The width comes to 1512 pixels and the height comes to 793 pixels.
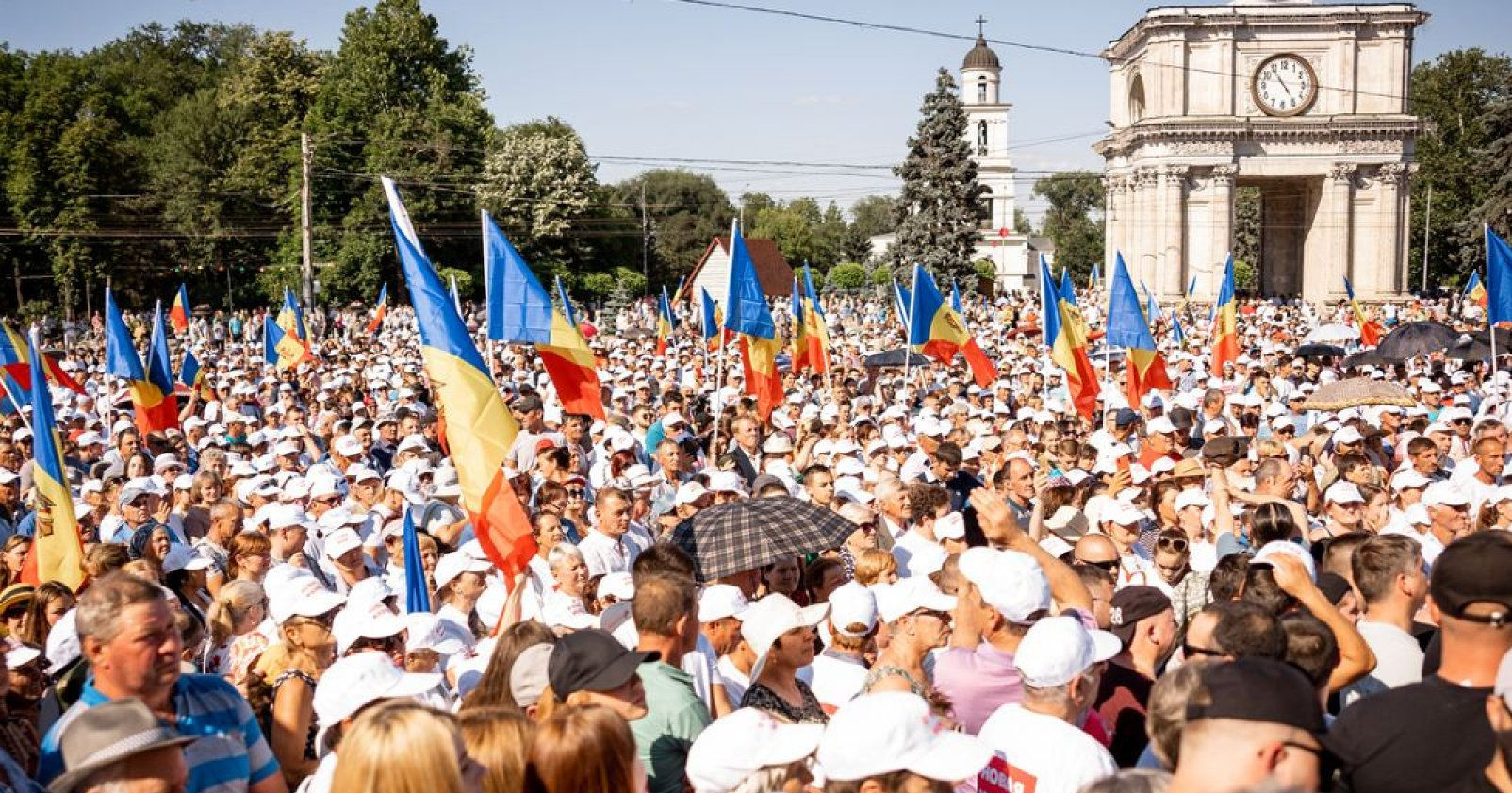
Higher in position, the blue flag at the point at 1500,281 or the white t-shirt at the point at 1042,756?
the blue flag at the point at 1500,281

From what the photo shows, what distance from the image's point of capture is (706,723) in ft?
15.8

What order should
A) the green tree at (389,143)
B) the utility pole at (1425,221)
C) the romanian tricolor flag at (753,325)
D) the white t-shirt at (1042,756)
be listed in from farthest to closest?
the utility pole at (1425,221)
the green tree at (389,143)
the romanian tricolor flag at (753,325)
the white t-shirt at (1042,756)

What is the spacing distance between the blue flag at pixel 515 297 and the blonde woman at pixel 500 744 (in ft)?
25.9

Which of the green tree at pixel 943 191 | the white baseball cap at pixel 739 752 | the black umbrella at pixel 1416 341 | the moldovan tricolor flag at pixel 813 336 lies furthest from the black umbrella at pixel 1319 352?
the green tree at pixel 943 191

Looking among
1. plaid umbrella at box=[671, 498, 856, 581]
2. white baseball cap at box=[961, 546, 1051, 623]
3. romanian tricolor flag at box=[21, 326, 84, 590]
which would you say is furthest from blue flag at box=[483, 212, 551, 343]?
white baseball cap at box=[961, 546, 1051, 623]

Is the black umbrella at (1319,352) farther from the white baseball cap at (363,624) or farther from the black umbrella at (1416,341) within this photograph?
the white baseball cap at (363,624)

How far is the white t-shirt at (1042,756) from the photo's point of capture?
421 centimetres

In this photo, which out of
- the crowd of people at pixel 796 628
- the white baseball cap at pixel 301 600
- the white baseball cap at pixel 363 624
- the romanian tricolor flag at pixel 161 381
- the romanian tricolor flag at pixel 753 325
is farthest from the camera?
the romanian tricolor flag at pixel 161 381

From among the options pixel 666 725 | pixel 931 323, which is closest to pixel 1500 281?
pixel 931 323

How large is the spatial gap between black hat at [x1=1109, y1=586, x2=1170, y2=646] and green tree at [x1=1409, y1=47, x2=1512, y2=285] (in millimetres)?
65390

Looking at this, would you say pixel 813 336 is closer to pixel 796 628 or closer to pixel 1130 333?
pixel 1130 333

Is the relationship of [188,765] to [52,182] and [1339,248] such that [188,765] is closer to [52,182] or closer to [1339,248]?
[52,182]

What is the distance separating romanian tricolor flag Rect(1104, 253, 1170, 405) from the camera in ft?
51.7

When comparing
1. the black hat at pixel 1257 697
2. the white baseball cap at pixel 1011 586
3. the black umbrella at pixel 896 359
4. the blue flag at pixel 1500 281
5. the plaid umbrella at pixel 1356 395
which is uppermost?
the blue flag at pixel 1500 281
